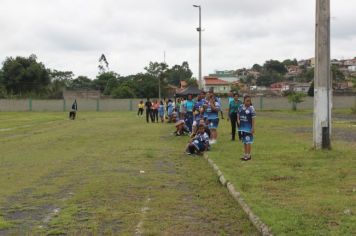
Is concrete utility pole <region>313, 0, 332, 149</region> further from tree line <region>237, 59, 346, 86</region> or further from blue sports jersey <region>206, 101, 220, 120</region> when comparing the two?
tree line <region>237, 59, 346, 86</region>

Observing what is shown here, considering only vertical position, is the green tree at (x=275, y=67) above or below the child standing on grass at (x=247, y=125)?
above

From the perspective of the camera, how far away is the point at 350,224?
6816mm

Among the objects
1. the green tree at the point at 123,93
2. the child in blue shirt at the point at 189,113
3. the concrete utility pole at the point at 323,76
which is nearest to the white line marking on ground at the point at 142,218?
the concrete utility pole at the point at 323,76

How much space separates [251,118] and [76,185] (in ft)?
16.1

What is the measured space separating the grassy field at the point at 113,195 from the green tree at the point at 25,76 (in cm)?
6755

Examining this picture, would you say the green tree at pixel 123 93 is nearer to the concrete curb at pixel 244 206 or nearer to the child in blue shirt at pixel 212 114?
the child in blue shirt at pixel 212 114

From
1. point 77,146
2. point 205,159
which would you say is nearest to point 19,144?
point 77,146

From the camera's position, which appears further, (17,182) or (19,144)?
(19,144)

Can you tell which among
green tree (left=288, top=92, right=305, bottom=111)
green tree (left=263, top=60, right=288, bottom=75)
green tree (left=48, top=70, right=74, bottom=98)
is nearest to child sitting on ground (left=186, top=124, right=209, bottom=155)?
green tree (left=288, top=92, right=305, bottom=111)

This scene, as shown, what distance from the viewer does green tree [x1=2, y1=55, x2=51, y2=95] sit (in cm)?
8244

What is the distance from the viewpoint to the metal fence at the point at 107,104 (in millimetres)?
64438

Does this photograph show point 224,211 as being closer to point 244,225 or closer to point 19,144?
point 244,225

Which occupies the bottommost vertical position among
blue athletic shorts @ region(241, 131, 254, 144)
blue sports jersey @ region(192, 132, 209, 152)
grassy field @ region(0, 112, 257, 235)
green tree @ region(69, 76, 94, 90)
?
grassy field @ region(0, 112, 257, 235)

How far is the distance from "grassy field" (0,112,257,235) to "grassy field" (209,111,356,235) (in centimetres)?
44
